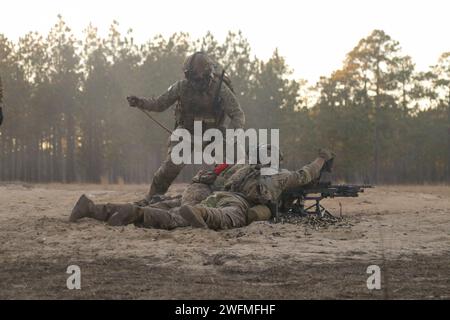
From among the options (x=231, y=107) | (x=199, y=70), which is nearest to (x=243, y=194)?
(x=231, y=107)

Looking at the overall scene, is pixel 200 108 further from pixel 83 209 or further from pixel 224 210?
pixel 83 209

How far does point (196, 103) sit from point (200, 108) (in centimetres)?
9

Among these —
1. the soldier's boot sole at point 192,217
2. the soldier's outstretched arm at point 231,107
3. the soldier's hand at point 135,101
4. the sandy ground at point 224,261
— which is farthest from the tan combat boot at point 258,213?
the soldier's hand at point 135,101

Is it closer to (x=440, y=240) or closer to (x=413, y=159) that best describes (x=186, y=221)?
(x=440, y=240)

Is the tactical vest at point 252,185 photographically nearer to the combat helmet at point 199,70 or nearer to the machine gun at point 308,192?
the machine gun at point 308,192

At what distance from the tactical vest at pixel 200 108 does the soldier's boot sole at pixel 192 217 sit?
3223 mm

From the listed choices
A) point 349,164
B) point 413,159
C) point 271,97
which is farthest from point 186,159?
point 413,159

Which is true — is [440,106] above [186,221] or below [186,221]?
above

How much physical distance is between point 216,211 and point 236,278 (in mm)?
2839

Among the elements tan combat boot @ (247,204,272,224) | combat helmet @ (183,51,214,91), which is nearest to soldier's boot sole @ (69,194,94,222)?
tan combat boot @ (247,204,272,224)

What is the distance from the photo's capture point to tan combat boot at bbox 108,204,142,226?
23.3 feet

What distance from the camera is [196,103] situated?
995cm
